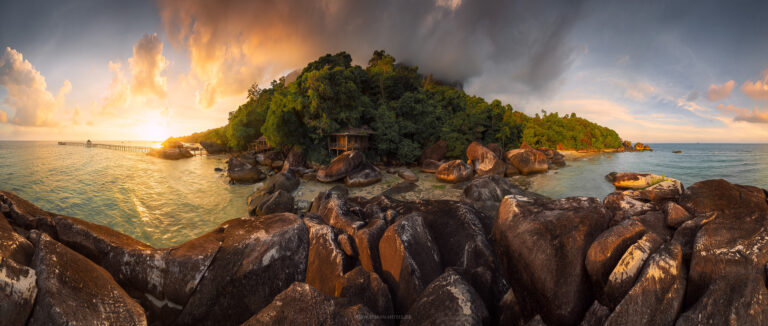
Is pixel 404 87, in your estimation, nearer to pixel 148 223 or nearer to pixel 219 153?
pixel 148 223

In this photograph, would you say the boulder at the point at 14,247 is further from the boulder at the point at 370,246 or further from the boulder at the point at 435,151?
the boulder at the point at 435,151

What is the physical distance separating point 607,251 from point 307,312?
3.39m

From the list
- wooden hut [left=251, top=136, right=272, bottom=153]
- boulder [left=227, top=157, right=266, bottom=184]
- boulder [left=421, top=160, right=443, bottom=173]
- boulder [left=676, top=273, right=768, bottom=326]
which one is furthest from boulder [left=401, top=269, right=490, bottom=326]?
wooden hut [left=251, top=136, right=272, bottom=153]

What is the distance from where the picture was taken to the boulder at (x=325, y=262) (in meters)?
3.65

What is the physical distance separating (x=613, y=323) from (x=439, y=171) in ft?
54.7

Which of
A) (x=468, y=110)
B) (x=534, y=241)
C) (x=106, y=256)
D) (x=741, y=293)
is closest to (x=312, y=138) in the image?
(x=468, y=110)

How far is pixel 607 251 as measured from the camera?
8.78ft

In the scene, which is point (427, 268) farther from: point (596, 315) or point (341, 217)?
point (341, 217)

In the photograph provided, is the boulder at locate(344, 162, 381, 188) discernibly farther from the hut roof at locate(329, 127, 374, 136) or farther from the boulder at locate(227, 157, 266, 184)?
the boulder at locate(227, 157, 266, 184)

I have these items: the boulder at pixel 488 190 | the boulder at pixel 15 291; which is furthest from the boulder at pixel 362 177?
the boulder at pixel 15 291

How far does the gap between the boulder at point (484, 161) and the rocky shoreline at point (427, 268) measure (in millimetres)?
15747

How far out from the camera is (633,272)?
2.42 metres

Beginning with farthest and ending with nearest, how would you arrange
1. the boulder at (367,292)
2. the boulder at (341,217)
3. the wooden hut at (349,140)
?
the wooden hut at (349,140)
the boulder at (341,217)
the boulder at (367,292)

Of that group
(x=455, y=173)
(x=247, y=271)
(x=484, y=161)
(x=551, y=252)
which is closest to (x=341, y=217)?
(x=247, y=271)
